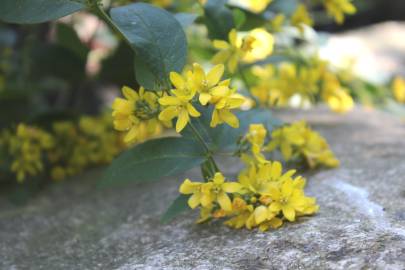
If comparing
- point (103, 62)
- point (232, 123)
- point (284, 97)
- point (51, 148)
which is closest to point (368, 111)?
point (284, 97)

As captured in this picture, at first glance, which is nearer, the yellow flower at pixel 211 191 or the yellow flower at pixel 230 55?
the yellow flower at pixel 211 191

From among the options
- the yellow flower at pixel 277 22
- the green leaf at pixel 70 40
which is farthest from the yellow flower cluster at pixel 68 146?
the yellow flower at pixel 277 22

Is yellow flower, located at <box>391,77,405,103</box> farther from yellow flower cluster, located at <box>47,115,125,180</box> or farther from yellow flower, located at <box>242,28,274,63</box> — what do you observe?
yellow flower cluster, located at <box>47,115,125,180</box>

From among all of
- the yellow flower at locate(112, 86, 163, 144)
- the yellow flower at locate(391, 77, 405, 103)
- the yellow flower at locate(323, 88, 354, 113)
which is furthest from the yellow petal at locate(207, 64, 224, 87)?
the yellow flower at locate(391, 77, 405, 103)

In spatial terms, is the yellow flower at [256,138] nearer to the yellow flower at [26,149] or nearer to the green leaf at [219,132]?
the green leaf at [219,132]

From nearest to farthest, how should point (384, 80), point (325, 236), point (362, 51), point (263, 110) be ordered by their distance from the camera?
point (325, 236) < point (263, 110) < point (384, 80) < point (362, 51)

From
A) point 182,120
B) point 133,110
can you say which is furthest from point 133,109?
point 182,120

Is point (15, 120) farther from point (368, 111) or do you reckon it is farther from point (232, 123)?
point (368, 111)
